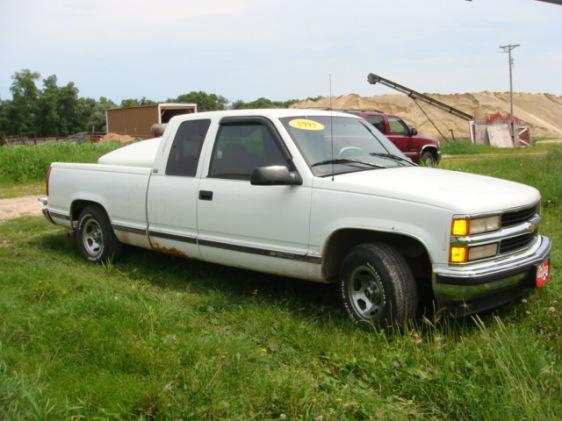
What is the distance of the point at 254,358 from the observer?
3.82 m

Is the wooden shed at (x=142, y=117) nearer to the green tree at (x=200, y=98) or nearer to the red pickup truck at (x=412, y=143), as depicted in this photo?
the red pickup truck at (x=412, y=143)

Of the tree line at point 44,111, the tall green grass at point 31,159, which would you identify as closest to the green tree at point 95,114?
the tree line at point 44,111

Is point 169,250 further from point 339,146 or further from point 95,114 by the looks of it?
point 95,114

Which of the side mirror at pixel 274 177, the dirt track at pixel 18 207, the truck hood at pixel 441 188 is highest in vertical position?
the side mirror at pixel 274 177

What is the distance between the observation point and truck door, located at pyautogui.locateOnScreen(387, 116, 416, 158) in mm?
17922

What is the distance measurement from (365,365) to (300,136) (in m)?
2.04

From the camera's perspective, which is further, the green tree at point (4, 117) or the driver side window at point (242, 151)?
the green tree at point (4, 117)

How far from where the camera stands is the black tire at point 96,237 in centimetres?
652

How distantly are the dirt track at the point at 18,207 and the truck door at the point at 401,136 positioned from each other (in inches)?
398

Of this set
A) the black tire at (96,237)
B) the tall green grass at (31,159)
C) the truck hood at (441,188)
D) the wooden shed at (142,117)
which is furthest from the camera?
the wooden shed at (142,117)

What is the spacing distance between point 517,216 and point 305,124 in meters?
1.84

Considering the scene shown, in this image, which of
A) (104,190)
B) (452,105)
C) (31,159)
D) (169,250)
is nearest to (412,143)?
(31,159)

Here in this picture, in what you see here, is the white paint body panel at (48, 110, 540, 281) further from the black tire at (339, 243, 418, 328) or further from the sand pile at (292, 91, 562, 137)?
the sand pile at (292, 91, 562, 137)

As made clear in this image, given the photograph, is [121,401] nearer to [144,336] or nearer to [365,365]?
[144,336]
